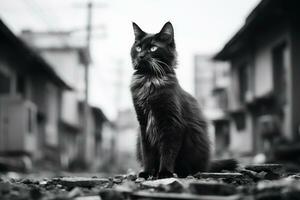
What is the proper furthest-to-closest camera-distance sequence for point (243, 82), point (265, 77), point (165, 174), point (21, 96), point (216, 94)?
point (216, 94), point (243, 82), point (21, 96), point (265, 77), point (165, 174)

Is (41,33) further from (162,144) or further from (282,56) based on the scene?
(162,144)

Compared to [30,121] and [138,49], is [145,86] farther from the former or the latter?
[30,121]

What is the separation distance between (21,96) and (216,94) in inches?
696

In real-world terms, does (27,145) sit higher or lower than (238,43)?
lower

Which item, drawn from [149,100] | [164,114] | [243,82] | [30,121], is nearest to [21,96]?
[30,121]

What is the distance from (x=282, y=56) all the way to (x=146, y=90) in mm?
12446

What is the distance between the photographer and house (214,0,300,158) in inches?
591

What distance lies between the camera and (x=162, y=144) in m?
5.64

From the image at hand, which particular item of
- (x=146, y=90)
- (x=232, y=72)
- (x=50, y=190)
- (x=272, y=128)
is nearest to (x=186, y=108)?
(x=146, y=90)

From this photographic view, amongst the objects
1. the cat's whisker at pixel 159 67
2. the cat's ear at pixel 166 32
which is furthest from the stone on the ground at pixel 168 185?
the cat's ear at pixel 166 32

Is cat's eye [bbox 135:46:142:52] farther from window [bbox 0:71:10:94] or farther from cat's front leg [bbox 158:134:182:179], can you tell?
window [bbox 0:71:10:94]

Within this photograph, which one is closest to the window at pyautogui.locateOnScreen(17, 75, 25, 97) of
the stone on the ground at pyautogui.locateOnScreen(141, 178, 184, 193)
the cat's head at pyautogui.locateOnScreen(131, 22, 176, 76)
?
the cat's head at pyautogui.locateOnScreen(131, 22, 176, 76)

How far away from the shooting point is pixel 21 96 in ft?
70.1

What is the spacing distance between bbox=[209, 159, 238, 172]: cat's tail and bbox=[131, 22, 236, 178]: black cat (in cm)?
23
